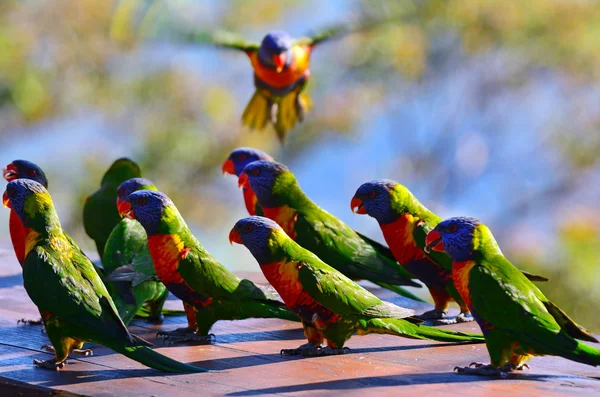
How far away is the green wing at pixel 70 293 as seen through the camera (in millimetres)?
2607

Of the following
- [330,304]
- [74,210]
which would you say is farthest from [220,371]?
[74,210]

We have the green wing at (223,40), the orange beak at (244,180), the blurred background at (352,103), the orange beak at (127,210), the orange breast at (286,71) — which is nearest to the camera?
the orange beak at (127,210)

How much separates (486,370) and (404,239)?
819 millimetres

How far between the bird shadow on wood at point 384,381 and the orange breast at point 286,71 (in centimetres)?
391

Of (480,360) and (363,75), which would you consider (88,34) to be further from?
(480,360)

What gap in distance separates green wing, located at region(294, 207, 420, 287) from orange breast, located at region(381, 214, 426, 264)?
18 cm

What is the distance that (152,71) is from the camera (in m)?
10.9

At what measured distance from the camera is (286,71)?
6199 millimetres

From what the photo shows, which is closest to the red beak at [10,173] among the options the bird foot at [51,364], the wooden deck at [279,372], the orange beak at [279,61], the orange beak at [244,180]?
the wooden deck at [279,372]

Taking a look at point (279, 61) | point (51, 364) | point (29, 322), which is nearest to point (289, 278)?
point (51, 364)

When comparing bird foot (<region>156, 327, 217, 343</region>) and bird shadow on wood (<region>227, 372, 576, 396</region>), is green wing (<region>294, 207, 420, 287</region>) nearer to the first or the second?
bird foot (<region>156, 327, 217, 343</region>)

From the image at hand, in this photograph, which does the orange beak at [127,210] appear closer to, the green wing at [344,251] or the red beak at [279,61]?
the green wing at [344,251]

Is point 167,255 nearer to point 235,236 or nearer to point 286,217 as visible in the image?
point 235,236

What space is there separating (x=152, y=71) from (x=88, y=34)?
943 mm
